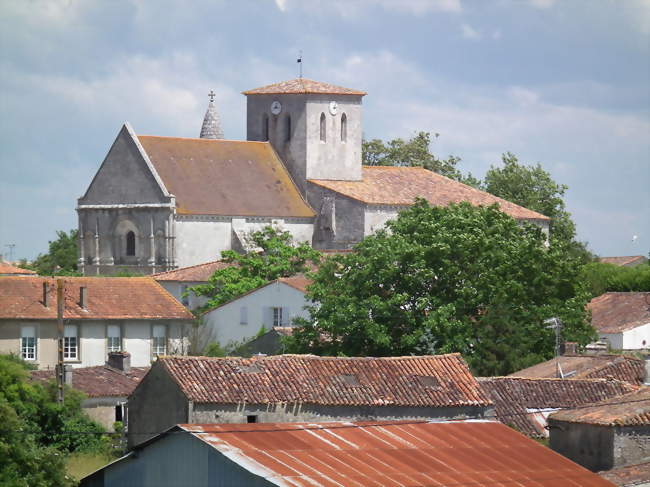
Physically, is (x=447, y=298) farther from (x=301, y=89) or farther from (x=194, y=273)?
(x=301, y=89)

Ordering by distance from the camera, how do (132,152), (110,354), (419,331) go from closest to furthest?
(419,331), (110,354), (132,152)

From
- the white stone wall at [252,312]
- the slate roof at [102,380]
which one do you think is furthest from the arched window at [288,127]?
the slate roof at [102,380]

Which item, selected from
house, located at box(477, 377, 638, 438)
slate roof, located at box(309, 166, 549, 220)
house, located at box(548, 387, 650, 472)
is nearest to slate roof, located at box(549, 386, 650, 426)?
house, located at box(548, 387, 650, 472)

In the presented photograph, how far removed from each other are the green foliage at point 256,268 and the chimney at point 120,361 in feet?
48.5

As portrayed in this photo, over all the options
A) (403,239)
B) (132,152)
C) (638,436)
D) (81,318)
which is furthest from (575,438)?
(132,152)

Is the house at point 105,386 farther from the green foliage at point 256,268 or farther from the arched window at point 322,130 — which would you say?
the arched window at point 322,130

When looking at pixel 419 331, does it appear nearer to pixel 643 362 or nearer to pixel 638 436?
pixel 643 362

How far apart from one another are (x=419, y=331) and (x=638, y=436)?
16.6 meters

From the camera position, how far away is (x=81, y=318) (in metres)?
68.4

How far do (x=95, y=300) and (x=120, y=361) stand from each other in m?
7.47

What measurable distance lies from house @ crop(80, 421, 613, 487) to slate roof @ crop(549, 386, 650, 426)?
284cm

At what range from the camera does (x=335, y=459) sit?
3725cm

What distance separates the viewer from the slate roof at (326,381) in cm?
4772

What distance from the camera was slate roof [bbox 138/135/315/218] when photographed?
316 ft
